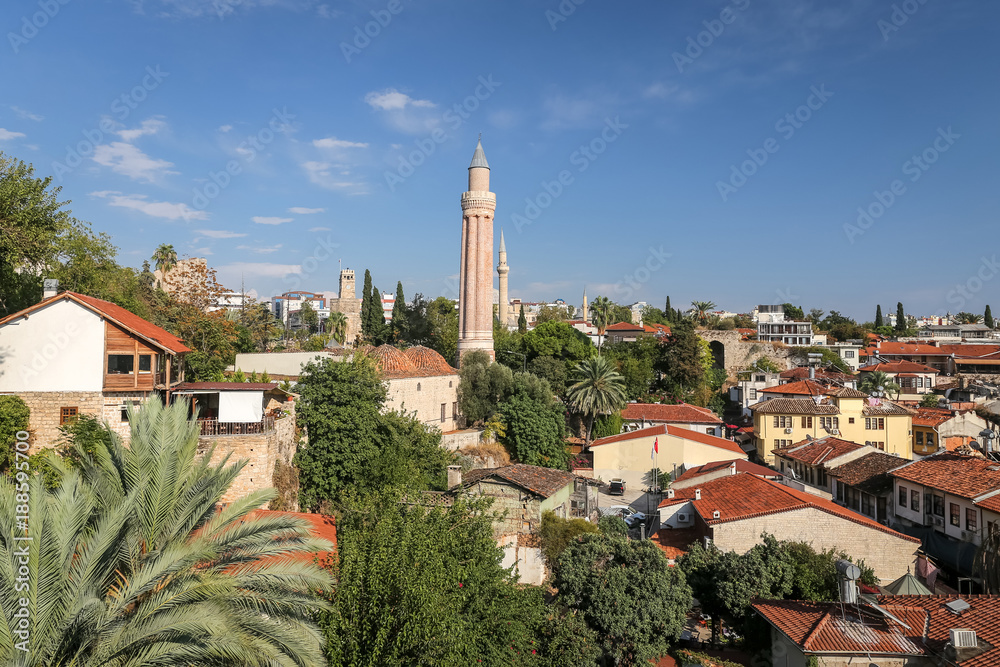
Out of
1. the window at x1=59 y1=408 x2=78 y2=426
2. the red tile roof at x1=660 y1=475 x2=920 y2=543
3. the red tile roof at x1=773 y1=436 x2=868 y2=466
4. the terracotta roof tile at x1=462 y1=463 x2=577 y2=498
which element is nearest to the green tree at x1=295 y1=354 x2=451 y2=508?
the terracotta roof tile at x1=462 y1=463 x2=577 y2=498

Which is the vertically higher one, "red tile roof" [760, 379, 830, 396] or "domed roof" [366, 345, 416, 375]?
"domed roof" [366, 345, 416, 375]

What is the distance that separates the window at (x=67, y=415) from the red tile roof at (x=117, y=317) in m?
2.55

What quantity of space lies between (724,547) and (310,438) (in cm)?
1412

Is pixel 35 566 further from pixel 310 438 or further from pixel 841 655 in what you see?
pixel 310 438

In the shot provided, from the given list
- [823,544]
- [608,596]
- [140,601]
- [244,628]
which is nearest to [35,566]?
[140,601]

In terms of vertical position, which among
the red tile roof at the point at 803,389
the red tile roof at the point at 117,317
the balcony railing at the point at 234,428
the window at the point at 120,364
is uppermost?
the red tile roof at the point at 117,317

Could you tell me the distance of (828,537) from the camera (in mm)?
18828

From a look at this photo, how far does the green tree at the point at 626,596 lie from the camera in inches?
537

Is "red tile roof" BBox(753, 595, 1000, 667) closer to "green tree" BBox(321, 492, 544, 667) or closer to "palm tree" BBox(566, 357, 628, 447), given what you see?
"green tree" BBox(321, 492, 544, 667)

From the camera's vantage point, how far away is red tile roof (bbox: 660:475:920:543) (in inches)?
747

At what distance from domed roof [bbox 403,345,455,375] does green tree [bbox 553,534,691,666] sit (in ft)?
61.5

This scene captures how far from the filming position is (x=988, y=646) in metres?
10.9

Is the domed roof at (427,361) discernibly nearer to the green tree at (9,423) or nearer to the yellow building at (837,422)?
the green tree at (9,423)

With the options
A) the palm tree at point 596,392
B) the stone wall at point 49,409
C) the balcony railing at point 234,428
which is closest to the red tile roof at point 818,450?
the palm tree at point 596,392
